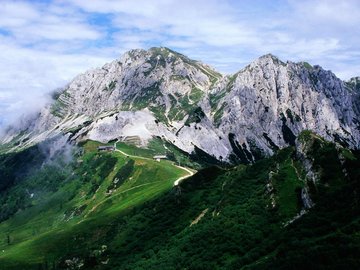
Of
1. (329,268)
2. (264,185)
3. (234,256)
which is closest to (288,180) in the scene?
(264,185)

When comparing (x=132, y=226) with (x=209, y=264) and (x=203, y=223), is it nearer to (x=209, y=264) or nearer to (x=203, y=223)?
(x=203, y=223)

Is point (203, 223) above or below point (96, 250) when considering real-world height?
above

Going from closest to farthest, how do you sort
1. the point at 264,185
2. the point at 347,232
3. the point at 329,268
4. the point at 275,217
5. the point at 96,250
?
the point at 329,268, the point at 347,232, the point at 275,217, the point at 264,185, the point at 96,250

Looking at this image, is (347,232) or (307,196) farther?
(307,196)

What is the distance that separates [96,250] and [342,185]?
103742 mm

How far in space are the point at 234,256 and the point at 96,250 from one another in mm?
80386

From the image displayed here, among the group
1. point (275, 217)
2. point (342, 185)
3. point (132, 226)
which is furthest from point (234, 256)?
point (132, 226)

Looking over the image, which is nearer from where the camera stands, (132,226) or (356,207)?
(356,207)

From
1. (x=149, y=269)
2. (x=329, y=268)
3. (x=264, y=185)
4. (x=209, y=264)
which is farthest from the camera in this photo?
(x=264, y=185)

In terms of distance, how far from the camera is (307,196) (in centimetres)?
12975

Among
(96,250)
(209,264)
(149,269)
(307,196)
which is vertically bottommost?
(96,250)

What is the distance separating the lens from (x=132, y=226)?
193250 millimetres

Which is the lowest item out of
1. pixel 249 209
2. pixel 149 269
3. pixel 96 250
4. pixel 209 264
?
pixel 96 250

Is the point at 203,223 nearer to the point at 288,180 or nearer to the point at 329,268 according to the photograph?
the point at 288,180
